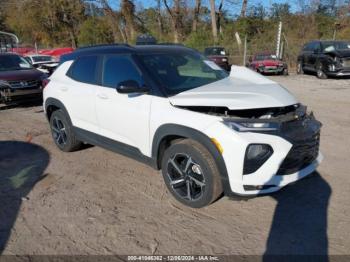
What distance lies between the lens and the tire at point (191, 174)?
3.41 meters

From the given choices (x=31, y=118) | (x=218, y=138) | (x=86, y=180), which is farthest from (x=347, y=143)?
(x=31, y=118)

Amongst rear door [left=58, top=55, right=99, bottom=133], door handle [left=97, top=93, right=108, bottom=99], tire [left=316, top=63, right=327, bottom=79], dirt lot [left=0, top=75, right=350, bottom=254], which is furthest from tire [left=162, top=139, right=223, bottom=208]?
tire [left=316, top=63, right=327, bottom=79]

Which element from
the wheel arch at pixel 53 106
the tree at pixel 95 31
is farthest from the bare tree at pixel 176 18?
the wheel arch at pixel 53 106

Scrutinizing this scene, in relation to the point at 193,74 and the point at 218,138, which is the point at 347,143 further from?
the point at 218,138

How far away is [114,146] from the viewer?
4.56 m

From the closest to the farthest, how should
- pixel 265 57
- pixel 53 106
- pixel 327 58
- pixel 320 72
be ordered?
pixel 53 106 → pixel 327 58 → pixel 320 72 → pixel 265 57

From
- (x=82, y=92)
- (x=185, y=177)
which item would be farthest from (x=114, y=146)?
(x=185, y=177)

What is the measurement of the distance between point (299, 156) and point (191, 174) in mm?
1106

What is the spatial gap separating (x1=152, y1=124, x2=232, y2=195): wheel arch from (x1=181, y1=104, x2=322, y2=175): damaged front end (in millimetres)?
222

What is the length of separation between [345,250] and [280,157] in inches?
37.5

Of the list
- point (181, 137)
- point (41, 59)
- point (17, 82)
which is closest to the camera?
point (181, 137)

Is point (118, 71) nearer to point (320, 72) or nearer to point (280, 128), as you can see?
point (280, 128)

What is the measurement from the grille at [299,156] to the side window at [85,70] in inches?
108

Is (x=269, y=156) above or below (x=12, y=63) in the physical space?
below
